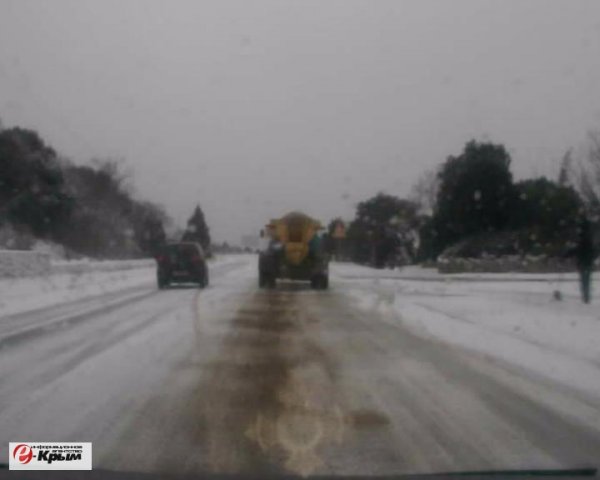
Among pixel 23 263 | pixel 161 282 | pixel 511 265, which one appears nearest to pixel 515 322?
pixel 161 282

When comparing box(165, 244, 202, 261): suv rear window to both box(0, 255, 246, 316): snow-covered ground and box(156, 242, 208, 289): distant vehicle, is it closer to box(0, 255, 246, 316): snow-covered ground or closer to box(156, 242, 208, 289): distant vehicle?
box(156, 242, 208, 289): distant vehicle

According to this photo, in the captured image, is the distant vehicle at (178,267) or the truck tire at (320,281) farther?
the truck tire at (320,281)

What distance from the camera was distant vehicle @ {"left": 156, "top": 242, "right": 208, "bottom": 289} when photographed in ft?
116

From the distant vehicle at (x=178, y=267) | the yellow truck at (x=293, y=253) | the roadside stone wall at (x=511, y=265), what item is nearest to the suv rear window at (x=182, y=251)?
the distant vehicle at (x=178, y=267)

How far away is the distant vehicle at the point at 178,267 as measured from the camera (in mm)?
35312

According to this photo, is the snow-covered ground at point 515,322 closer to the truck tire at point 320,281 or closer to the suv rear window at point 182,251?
the truck tire at point 320,281

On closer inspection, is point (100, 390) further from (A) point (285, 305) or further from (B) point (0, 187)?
(B) point (0, 187)

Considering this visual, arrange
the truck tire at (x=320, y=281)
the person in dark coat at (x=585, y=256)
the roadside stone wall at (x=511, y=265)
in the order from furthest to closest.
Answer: the roadside stone wall at (x=511, y=265) < the truck tire at (x=320, y=281) < the person in dark coat at (x=585, y=256)

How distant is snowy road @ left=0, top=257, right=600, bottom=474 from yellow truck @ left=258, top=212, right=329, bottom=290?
1912cm

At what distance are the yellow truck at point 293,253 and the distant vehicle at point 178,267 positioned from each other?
2.76 m

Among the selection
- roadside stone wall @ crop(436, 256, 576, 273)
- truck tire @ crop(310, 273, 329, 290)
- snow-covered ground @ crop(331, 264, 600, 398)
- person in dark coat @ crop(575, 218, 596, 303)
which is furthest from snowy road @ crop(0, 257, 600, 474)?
roadside stone wall @ crop(436, 256, 576, 273)

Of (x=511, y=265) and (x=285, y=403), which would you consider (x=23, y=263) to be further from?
(x=285, y=403)

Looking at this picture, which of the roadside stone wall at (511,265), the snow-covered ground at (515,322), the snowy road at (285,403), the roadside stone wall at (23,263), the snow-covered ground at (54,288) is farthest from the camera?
the roadside stone wall at (511,265)

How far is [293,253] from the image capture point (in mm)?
37812
